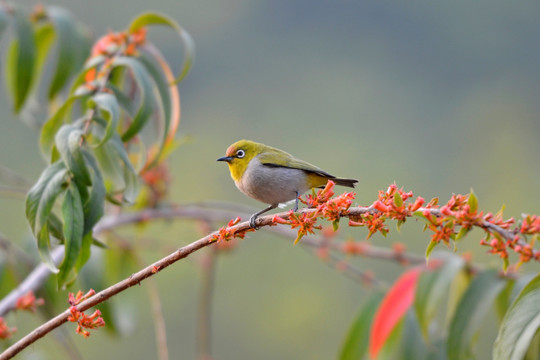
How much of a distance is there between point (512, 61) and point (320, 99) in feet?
15.3

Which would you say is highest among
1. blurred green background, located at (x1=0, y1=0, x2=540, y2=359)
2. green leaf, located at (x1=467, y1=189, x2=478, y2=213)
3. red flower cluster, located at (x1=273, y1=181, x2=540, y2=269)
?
green leaf, located at (x1=467, y1=189, x2=478, y2=213)

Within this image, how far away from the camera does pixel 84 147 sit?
1.80 metres

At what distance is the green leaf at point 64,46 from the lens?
2.73m

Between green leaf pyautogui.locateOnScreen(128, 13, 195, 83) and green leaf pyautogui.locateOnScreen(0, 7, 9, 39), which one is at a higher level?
green leaf pyautogui.locateOnScreen(128, 13, 195, 83)

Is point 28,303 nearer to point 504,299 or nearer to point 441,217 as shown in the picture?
point 441,217

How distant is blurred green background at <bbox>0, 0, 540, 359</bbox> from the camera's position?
30.6 ft

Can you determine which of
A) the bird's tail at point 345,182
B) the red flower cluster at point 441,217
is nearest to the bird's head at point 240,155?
the bird's tail at point 345,182

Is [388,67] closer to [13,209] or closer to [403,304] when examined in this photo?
[13,209]

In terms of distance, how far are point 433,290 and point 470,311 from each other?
0.24 metres

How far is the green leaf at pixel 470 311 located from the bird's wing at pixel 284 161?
621 millimetres

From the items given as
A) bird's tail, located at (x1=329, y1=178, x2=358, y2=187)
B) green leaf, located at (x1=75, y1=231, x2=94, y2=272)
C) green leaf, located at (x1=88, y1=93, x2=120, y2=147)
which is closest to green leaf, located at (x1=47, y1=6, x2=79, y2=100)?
green leaf, located at (x1=88, y1=93, x2=120, y2=147)

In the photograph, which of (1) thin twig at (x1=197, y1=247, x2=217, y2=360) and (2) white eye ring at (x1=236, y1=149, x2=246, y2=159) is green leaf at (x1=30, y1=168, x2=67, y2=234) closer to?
(2) white eye ring at (x1=236, y1=149, x2=246, y2=159)

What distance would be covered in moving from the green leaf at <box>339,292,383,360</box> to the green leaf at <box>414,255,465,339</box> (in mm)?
387

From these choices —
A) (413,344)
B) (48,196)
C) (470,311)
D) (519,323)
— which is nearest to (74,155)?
(48,196)
